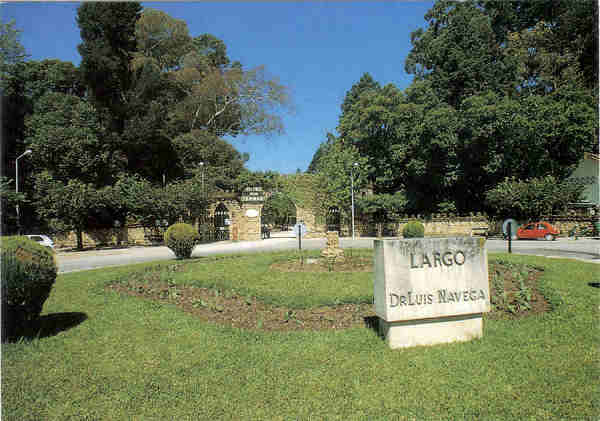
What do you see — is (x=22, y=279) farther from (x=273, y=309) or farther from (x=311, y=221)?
(x=311, y=221)

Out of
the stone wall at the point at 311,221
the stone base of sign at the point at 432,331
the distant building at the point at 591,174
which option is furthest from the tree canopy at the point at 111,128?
the distant building at the point at 591,174

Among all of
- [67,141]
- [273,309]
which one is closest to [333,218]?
[67,141]

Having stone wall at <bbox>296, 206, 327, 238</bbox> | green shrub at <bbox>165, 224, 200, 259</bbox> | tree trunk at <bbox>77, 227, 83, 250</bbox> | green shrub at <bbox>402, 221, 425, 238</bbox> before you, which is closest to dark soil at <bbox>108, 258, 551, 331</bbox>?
green shrub at <bbox>165, 224, 200, 259</bbox>

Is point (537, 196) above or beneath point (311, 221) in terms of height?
above

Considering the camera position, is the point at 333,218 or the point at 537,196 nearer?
the point at 537,196

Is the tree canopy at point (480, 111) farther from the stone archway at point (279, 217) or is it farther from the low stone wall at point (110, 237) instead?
the low stone wall at point (110, 237)

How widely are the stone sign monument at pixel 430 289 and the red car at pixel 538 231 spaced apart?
23.4 m

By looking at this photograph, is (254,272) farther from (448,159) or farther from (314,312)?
(448,159)

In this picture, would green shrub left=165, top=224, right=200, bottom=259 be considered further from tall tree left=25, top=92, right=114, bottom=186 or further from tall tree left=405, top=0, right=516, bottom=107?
tall tree left=405, top=0, right=516, bottom=107

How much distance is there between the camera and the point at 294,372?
4.08 m

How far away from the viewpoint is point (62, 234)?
1147 inches

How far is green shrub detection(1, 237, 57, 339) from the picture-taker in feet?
16.4

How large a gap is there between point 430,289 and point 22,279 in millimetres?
5300

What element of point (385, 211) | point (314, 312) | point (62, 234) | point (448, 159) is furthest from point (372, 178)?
point (314, 312)
